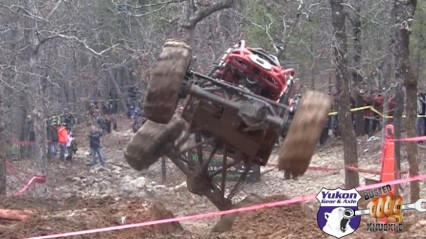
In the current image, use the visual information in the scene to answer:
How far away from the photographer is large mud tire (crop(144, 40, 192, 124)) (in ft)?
21.9

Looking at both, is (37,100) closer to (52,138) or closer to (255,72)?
(52,138)

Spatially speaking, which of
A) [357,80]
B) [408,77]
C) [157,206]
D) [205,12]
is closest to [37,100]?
[205,12]

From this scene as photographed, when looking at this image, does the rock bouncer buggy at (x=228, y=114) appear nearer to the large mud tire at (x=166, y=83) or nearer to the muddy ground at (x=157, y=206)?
the large mud tire at (x=166, y=83)

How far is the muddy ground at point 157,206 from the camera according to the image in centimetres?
809

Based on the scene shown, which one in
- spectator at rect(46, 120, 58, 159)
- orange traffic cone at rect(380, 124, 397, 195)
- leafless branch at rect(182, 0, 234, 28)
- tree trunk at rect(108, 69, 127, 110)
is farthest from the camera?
tree trunk at rect(108, 69, 127, 110)

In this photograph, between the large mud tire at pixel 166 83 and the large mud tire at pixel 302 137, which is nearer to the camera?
Answer: the large mud tire at pixel 302 137

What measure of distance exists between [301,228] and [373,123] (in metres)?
15.9

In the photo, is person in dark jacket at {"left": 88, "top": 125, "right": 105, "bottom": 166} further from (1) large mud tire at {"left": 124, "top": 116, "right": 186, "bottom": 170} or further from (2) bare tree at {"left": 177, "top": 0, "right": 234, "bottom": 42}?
(1) large mud tire at {"left": 124, "top": 116, "right": 186, "bottom": 170}

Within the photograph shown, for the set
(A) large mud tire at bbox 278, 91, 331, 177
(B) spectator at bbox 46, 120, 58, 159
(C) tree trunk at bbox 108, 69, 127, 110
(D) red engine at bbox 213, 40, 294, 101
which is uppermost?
(C) tree trunk at bbox 108, 69, 127, 110

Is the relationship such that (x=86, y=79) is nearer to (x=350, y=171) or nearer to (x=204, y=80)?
(x=350, y=171)

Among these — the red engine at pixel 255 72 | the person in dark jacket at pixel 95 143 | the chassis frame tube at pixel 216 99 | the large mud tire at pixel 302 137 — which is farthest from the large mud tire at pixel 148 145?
the person in dark jacket at pixel 95 143

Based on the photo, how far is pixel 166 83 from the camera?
6.65 m

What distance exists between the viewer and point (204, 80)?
24.0 ft

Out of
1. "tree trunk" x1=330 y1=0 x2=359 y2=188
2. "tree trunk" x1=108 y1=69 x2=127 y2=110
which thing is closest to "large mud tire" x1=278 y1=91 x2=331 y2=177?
"tree trunk" x1=330 y1=0 x2=359 y2=188
